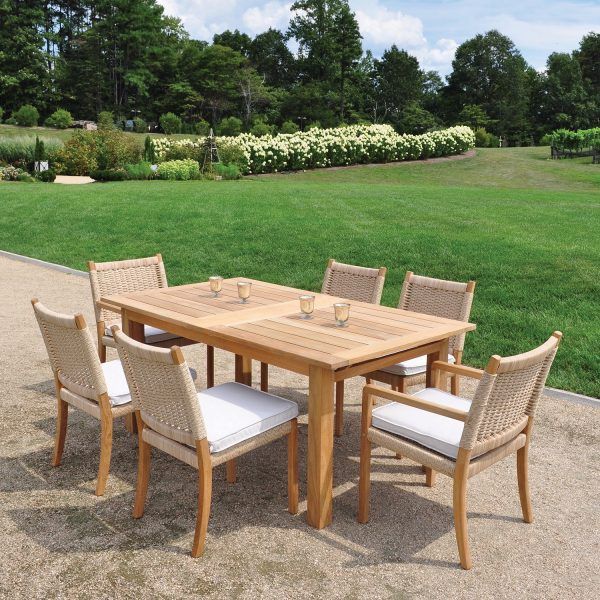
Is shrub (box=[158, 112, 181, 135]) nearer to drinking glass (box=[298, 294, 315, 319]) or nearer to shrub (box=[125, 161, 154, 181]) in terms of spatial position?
shrub (box=[125, 161, 154, 181])

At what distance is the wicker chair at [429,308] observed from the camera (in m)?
4.33

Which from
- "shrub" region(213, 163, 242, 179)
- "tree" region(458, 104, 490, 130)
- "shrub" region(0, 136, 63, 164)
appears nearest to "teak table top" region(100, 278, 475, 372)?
"shrub" region(213, 163, 242, 179)

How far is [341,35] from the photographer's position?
60.1 m

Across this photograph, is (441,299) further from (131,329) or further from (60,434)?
(60,434)

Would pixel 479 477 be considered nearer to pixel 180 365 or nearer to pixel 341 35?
pixel 180 365

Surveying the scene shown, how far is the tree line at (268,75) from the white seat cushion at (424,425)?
142 feet

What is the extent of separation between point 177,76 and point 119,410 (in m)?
56.8

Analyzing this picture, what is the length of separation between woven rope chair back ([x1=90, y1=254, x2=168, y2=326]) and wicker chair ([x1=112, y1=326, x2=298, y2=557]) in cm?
206

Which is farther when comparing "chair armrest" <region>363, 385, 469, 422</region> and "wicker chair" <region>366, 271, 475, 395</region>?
"wicker chair" <region>366, 271, 475, 395</region>

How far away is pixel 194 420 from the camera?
120 inches

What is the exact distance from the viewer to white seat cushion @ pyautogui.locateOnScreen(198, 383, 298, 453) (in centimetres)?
322

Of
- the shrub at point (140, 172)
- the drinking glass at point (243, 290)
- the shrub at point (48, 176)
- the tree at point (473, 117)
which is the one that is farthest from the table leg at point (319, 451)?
the tree at point (473, 117)

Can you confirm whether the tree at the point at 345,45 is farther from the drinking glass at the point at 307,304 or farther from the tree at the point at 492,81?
the drinking glass at the point at 307,304

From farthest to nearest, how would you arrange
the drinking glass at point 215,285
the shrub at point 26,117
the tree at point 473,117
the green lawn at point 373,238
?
the tree at point 473,117, the shrub at point 26,117, the green lawn at point 373,238, the drinking glass at point 215,285
